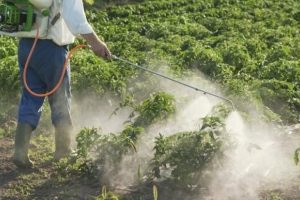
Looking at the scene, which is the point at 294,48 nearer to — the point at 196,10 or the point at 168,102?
the point at 168,102

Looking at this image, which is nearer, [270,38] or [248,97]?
[248,97]

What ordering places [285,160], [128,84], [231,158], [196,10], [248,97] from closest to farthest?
1. [231,158]
2. [285,160]
3. [248,97]
4. [128,84]
5. [196,10]

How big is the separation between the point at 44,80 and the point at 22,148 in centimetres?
62

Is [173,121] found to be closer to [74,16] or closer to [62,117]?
[62,117]

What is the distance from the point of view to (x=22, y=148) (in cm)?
583

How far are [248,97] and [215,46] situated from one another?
286cm

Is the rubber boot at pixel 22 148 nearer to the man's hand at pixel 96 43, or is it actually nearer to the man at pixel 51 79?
the man at pixel 51 79

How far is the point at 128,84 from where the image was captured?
796cm

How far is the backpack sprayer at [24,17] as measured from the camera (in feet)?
18.5

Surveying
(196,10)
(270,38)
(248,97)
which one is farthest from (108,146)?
(196,10)

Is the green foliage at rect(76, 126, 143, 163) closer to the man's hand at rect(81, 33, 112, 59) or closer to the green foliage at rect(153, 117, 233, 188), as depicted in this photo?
the green foliage at rect(153, 117, 233, 188)

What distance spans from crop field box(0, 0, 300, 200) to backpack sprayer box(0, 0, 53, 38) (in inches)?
36.6

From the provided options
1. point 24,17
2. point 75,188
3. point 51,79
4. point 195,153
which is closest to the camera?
point 195,153

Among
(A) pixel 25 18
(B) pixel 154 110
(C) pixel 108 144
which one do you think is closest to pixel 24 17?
(A) pixel 25 18
